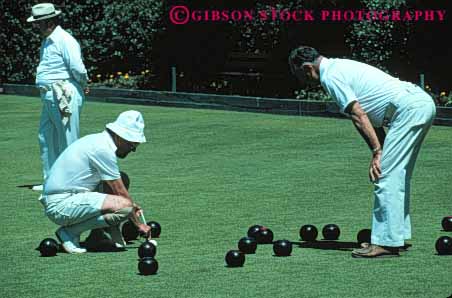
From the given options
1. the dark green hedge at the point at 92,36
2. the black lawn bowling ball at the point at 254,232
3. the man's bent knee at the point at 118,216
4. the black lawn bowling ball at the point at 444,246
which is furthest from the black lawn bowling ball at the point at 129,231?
the dark green hedge at the point at 92,36

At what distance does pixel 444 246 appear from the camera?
923 centimetres

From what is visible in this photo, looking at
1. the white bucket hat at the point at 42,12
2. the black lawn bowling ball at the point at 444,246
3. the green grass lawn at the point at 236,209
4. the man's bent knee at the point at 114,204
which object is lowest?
the green grass lawn at the point at 236,209

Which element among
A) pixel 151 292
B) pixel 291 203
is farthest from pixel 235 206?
pixel 151 292

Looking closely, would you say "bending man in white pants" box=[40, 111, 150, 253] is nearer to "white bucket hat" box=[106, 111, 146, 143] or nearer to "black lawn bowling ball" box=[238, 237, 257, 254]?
"white bucket hat" box=[106, 111, 146, 143]

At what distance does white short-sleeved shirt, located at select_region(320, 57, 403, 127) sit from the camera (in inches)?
360

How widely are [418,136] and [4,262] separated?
329 cm

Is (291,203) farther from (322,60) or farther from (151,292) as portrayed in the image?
(151,292)

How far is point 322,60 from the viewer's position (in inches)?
365

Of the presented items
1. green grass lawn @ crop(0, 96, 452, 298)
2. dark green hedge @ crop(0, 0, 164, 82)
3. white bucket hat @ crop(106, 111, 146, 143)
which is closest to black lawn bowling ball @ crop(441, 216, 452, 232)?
green grass lawn @ crop(0, 96, 452, 298)

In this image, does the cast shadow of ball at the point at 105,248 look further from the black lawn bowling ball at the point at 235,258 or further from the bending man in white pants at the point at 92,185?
the black lawn bowling ball at the point at 235,258

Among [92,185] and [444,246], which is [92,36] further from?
[444,246]

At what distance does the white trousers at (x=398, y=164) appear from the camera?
29.8 ft

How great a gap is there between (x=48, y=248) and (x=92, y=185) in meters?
0.60

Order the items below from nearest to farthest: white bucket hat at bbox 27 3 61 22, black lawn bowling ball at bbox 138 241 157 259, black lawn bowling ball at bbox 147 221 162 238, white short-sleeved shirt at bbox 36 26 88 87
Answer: black lawn bowling ball at bbox 138 241 157 259, black lawn bowling ball at bbox 147 221 162 238, white bucket hat at bbox 27 3 61 22, white short-sleeved shirt at bbox 36 26 88 87
